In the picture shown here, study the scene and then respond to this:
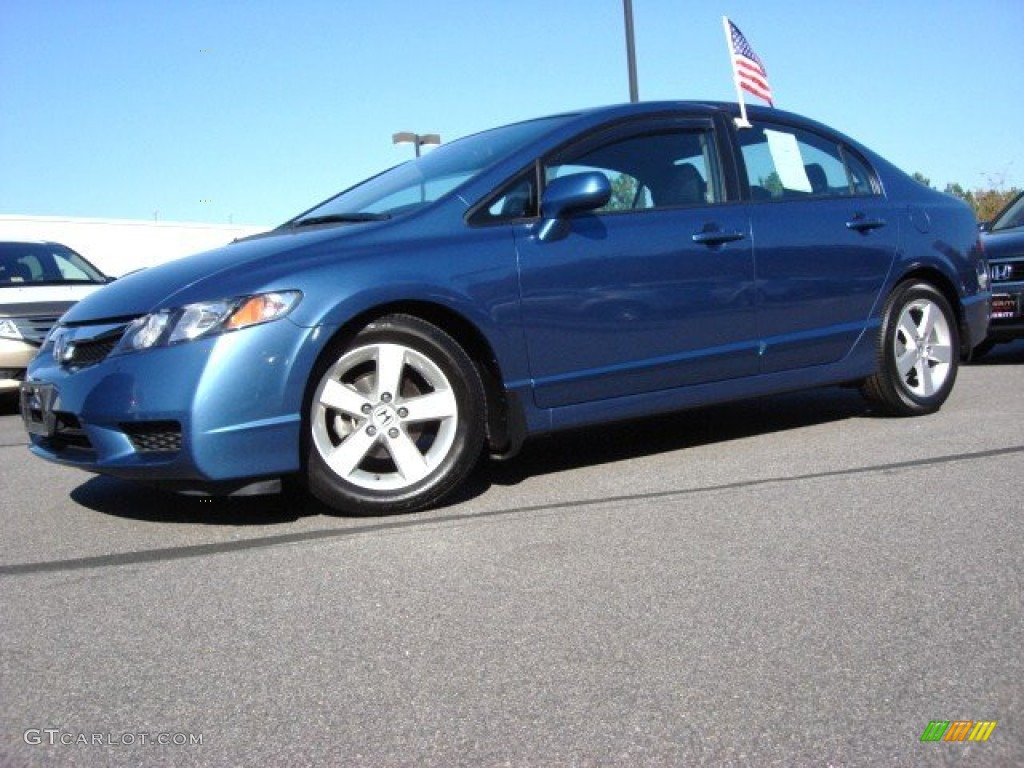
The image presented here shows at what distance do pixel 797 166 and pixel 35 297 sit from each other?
6.46 metres

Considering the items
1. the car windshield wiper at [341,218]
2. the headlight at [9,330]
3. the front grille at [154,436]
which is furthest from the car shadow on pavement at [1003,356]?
the headlight at [9,330]

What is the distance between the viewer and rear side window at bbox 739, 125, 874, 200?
5584 mm

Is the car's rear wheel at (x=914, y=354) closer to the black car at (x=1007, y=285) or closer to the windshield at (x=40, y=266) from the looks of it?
the black car at (x=1007, y=285)

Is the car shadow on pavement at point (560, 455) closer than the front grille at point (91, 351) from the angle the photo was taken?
No

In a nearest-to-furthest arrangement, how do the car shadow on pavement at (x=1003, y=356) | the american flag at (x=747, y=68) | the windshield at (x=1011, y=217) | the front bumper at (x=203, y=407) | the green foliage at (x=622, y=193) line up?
the front bumper at (x=203, y=407)
the green foliage at (x=622, y=193)
the american flag at (x=747, y=68)
the car shadow on pavement at (x=1003, y=356)
the windshield at (x=1011, y=217)

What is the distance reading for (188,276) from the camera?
4227mm

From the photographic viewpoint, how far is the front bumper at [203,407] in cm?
396

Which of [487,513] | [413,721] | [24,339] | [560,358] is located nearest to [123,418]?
[487,513]

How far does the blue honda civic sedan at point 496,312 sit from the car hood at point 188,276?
0.6 inches

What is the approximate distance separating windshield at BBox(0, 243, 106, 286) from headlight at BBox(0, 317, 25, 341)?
909 mm

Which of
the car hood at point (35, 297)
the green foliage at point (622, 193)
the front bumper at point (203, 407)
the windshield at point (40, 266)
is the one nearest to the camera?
the front bumper at point (203, 407)

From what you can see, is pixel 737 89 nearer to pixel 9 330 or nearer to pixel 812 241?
pixel 812 241

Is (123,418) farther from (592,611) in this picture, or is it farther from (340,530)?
(592,611)

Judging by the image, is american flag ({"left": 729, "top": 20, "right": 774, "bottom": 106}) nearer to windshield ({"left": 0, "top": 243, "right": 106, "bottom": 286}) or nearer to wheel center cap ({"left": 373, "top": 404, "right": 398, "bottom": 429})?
wheel center cap ({"left": 373, "top": 404, "right": 398, "bottom": 429})
